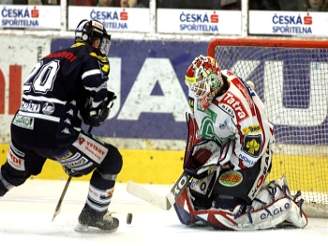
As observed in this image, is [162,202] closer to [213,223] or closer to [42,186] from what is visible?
[213,223]

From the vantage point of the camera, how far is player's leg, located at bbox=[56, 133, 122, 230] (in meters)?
4.71

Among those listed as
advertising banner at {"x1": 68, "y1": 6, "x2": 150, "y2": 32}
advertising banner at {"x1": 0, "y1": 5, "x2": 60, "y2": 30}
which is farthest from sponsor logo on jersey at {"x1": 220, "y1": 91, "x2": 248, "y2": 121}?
advertising banner at {"x1": 0, "y1": 5, "x2": 60, "y2": 30}

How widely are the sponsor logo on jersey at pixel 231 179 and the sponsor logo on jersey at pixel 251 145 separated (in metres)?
0.15

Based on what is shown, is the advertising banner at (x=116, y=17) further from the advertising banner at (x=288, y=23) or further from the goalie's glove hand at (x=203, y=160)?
the goalie's glove hand at (x=203, y=160)

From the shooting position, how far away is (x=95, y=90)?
15.2 feet

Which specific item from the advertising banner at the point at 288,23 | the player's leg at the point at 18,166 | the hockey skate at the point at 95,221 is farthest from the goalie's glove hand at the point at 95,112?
the advertising banner at the point at 288,23

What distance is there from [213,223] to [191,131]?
1.88ft

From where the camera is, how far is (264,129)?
4.97 metres

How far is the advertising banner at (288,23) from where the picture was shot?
736 cm

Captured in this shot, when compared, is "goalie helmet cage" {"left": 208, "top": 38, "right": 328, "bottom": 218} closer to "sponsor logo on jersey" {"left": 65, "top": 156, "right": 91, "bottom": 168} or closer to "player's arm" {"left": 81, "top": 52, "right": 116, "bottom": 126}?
Result: "player's arm" {"left": 81, "top": 52, "right": 116, "bottom": 126}

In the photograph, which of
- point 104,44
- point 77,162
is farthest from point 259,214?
point 104,44

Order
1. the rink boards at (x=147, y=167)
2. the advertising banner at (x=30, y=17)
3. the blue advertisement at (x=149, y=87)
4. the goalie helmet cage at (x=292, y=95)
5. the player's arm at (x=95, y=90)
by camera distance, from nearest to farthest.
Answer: the player's arm at (x=95, y=90) < the goalie helmet cage at (x=292, y=95) < the rink boards at (x=147, y=167) < the blue advertisement at (x=149, y=87) < the advertising banner at (x=30, y=17)

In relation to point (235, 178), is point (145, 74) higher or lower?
higher

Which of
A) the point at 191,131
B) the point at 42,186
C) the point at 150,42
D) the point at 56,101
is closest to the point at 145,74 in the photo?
the point at 150,42
